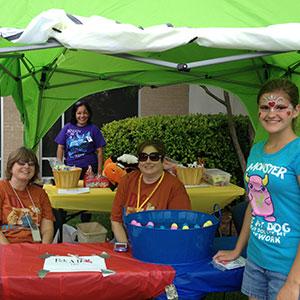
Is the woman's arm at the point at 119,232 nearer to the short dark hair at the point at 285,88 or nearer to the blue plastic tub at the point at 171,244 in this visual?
the blue plastic tub at the point at 171,244

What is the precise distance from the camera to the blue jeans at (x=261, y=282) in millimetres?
2115

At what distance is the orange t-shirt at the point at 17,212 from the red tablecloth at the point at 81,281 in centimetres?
75

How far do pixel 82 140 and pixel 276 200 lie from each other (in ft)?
12.9

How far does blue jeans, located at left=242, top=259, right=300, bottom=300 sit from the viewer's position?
83.3 inches

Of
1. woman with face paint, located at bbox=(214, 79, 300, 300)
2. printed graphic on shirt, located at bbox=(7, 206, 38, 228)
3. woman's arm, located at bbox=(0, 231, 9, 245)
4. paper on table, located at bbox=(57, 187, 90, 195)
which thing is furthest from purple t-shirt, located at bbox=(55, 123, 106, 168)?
woman with face paint, located at bbox=(214, 79, 300, 300)

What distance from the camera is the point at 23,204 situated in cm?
342

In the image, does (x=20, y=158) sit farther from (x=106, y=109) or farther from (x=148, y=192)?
(x=106, y=109)

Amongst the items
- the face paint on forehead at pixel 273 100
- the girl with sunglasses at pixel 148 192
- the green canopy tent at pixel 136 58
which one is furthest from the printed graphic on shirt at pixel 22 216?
the face paint on forehead at pixel 273 100

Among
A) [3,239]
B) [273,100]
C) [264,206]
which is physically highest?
[273,100]

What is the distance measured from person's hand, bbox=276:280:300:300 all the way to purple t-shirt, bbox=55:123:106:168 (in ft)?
13.1

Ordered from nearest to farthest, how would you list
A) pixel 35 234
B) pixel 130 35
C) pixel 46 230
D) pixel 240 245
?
1. pixel 130 35
2. pixel 240 245
3. pixel 35 234
4. pixel 46 230

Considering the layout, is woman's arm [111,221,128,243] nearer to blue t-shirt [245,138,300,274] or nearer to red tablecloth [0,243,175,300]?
red tablecloth [0,243,175,300]

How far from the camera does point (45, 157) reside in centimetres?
943

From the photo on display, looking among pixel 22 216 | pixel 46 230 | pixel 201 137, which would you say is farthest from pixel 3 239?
pixel 201 137
